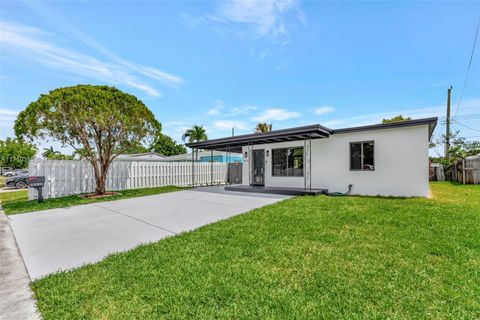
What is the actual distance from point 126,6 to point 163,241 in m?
7.44

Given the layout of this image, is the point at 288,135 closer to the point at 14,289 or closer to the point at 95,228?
the point at 95,228

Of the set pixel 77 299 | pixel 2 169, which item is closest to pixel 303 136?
pixel 77 299

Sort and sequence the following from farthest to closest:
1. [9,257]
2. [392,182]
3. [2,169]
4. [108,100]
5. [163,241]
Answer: [2,169] < [108,100] < [392,182] < [163,241] < [9,257]

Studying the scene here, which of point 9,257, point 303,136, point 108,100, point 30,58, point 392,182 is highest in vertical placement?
point 30,58

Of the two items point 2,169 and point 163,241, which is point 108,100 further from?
point 2,169

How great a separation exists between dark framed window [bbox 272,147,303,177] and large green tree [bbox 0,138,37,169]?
43.1 m

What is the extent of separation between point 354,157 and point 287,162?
320cm

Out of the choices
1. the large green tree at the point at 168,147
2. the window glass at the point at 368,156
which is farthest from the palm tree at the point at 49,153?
the window glass at the point at 368,156

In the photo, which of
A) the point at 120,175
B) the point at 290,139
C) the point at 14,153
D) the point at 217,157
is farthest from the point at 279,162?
the point at 14,153

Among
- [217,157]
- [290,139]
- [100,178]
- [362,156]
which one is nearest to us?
[362,156]

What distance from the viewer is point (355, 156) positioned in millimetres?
9547

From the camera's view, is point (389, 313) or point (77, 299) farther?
point (77, 299)

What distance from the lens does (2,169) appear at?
134ft

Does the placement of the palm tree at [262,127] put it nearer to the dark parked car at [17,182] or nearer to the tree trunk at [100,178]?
the tree trunk at [100,178]
